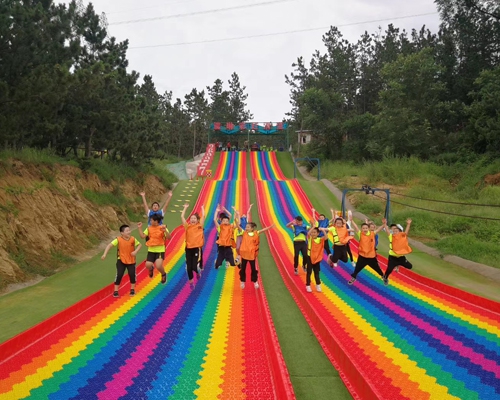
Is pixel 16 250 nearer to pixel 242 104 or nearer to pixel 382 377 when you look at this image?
pixel 382 377

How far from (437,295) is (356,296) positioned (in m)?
1.68

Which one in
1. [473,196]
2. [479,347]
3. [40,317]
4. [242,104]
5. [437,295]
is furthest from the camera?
[242,104]

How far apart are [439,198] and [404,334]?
688 inches

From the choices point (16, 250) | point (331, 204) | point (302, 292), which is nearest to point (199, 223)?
point (302, 292)

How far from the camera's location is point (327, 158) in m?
40.1

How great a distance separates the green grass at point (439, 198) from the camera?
46.0 ft

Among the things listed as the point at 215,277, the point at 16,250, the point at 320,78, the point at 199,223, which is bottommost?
the point at 215,277

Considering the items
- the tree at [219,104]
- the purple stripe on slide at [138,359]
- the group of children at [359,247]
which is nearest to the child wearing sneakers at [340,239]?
the group of children at [359,247]

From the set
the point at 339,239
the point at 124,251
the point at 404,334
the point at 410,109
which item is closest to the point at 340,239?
the point at 339,239

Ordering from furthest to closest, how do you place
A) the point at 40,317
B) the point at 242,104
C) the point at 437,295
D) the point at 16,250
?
the point at 242,104
the point at 16,250
the point at 437,295
the point at 40,317

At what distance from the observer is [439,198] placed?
21359 millimetres

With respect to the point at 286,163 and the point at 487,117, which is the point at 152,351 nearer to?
the point at 487,117

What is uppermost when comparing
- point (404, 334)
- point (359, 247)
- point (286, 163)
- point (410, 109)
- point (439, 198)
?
point (410, 109)

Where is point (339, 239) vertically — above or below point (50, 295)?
above
